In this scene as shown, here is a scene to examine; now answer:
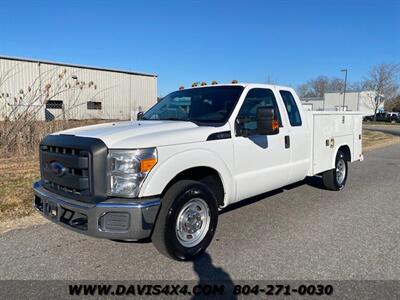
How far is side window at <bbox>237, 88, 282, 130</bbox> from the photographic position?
4461 mm

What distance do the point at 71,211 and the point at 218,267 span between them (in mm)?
1626

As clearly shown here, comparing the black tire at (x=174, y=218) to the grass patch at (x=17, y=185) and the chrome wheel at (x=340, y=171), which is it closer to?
the grass patch at (x=17, y=185)

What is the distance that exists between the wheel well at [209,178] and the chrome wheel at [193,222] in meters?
0.33

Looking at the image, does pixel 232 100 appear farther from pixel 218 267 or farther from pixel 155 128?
pixel 218 267

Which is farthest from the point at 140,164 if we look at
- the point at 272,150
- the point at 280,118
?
the point at 280,118

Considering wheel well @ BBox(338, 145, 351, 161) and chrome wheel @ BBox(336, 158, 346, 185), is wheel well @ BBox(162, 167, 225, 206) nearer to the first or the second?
chrome wheel @ BBox(336, 158, 346, 185)

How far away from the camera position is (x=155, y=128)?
12.8ft

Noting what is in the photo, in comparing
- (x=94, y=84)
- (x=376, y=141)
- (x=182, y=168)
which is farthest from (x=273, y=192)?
(x=94, y=84)

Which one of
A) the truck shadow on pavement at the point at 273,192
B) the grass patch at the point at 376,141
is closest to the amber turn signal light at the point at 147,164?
Answer: the truck shadow on pavement at the point at 273,192

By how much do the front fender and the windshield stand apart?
0.56 meters

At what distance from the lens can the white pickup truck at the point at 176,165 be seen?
Result: 3.33 m

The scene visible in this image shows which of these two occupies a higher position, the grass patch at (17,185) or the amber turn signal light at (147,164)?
the amber turn signal light at (147,164)

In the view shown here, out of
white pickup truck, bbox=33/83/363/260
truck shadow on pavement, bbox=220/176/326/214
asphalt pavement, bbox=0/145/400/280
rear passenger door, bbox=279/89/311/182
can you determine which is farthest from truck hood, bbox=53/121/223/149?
truck shadow on pavement, bbox=220/176/326/214

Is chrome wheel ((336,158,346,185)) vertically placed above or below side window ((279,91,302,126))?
below
